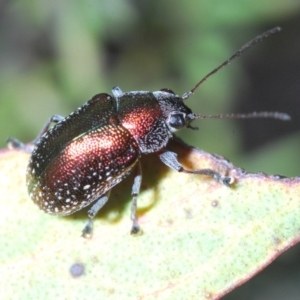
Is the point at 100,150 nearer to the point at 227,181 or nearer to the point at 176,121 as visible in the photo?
the point at 176,121

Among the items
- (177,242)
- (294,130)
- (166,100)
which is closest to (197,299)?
(177,242)

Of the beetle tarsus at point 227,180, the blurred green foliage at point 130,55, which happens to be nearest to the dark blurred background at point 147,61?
the blurred green foliage at point 130,55

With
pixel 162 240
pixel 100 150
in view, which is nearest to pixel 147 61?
pixel 100 150

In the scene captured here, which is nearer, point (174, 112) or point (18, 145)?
point (174, 112)

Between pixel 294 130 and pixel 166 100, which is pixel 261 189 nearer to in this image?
pixel 166 100

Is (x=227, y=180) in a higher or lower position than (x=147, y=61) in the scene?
higher

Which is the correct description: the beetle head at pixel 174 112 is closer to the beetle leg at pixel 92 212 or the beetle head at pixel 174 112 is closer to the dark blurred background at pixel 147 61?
the beetle leg at pixel 92 212

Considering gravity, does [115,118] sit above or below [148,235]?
above
